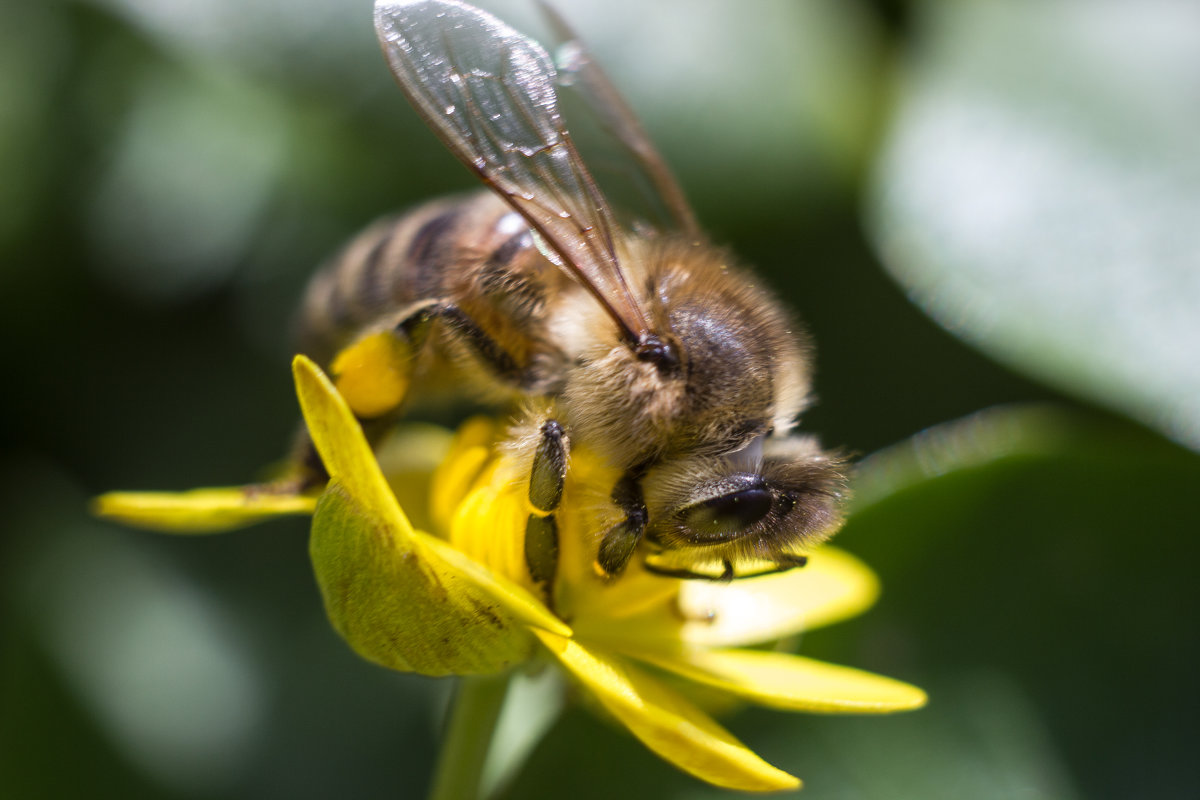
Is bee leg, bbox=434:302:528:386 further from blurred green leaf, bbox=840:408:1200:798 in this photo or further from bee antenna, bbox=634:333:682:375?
blurred green leaf, bbox=840:408:1200:798

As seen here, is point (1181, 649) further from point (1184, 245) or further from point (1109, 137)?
point (1109, 137)

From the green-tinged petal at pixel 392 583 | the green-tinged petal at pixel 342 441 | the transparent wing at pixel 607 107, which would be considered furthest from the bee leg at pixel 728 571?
the transparent wing at pixel 607 107

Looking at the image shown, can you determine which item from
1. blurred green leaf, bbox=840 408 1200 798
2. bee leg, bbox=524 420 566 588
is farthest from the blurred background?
bee leg, bbox=524 420 566 588

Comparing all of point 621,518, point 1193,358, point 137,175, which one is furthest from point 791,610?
point 137,175

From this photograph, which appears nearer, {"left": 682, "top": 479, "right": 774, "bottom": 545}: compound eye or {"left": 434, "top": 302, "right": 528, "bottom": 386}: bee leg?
{"left": 682, "top": 479, "right": 774, "bottom": 545}: compound eye

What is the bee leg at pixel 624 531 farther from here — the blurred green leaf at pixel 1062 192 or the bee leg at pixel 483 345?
the blurred green leaf at pixel 1062 192
